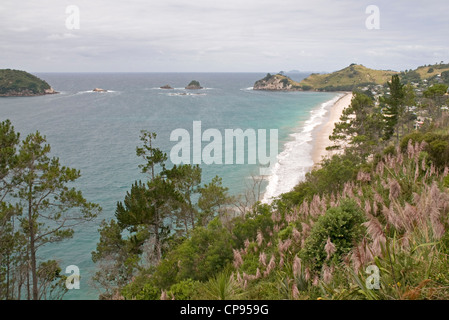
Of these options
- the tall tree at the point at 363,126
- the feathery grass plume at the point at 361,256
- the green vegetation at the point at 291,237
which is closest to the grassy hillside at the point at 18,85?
the tall tree at the point at 363,126

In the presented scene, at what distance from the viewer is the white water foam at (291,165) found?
108 ft

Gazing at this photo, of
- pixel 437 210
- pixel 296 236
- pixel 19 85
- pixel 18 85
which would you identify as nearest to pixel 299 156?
pixel 296 236

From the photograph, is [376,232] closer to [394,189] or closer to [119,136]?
Answer: [394,189]

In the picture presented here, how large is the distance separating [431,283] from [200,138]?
5170 centimetres

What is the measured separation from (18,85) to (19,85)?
33 centimetres

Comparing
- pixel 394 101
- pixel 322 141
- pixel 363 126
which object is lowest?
pixel 322 141

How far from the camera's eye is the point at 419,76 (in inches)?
5453

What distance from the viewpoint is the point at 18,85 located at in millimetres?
117312

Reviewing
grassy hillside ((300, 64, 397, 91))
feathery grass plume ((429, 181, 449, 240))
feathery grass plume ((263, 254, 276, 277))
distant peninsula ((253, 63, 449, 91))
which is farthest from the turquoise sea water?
distant peninsula ((253, 63, 449, 91))

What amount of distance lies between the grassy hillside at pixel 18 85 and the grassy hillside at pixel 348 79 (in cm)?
11454

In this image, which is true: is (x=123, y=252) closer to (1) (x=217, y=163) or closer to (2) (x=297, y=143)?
(1) (x=217, y=163)

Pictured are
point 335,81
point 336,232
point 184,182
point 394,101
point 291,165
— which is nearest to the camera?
point 336,232

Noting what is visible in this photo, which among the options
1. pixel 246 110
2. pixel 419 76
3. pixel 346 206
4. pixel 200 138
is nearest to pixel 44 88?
pixel 246 110

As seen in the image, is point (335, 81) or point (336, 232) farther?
point (335, 81)
